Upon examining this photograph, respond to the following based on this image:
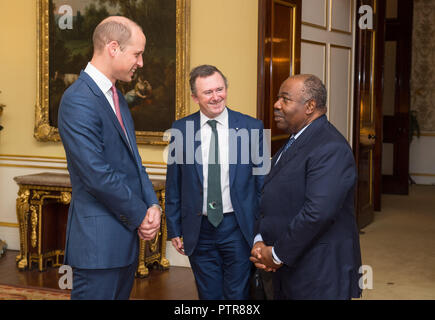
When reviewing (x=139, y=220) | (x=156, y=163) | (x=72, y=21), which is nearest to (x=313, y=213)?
(x=139, y=220)

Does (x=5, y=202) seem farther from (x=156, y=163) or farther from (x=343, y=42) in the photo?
(x=343, y=42)

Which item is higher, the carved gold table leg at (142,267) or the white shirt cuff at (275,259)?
the white shirt cuff at (275,259)

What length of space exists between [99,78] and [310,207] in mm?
1093

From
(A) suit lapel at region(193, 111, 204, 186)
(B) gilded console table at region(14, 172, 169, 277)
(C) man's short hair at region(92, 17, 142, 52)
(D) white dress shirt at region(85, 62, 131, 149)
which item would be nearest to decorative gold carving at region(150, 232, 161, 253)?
(B) gilded console table at region(14, 172, 169, 277)

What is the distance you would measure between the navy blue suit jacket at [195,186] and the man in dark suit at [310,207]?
1.82 ft

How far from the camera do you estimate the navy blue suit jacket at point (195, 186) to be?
3334mm

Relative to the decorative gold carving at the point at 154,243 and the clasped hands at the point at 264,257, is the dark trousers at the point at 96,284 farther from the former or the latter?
the decorative gold carving at the point at 154,243

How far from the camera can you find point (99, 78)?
2.74 metres

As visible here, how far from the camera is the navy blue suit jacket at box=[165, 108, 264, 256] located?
3.33 metres

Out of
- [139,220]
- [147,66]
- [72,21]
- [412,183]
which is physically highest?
[72,21]

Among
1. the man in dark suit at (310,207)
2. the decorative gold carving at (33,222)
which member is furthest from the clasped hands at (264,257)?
the decorative gold carving at (33,222)

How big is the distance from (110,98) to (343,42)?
468 cm

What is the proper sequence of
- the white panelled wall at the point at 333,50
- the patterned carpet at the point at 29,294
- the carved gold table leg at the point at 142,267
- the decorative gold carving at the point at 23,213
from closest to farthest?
1. the patterned carpet at the point at 29,294
2. the carved gold table leg at the point at 142,267
3. the decorative gold carving at the point at 23,213
4. the white panelled wall at the point at 333,50
